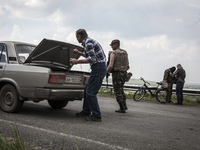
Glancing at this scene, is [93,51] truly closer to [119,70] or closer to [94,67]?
[94,67]

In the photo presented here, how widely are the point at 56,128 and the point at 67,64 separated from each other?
2.44 metres

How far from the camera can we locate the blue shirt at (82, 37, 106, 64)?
4.85 metres

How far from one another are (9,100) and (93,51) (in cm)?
229

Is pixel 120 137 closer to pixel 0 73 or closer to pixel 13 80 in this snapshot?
pixel 13 80

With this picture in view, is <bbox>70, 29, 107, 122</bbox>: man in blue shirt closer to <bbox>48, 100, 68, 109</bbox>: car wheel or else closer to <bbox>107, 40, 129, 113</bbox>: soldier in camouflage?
<bbox>107, 40, 129, 113</bbox>: soldier in camouflage

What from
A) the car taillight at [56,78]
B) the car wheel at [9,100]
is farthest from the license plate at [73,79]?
the car wheel at [9,100]

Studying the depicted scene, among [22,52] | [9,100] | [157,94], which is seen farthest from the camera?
[157,94]

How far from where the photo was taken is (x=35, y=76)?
4.93 m

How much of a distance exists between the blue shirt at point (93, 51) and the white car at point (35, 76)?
70 centimetres

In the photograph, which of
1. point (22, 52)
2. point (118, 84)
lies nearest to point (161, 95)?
point (118, 84)

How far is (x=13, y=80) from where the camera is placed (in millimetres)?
5188

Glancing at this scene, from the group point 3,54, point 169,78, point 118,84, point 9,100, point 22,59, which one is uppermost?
point 3,54

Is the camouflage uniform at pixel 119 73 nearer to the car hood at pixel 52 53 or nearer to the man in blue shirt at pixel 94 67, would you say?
the car hood at pixel 52 53

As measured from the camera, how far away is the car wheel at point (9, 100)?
5.14 m
